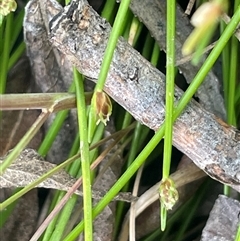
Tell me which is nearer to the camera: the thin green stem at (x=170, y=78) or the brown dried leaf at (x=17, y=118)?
the thin green stem at (x=170, y=78)

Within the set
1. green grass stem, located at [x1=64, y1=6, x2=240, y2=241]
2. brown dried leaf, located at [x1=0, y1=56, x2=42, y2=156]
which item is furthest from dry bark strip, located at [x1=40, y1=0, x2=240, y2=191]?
brown dried leaf, located at [x1=0, y1=56, x2=42, y2=156]

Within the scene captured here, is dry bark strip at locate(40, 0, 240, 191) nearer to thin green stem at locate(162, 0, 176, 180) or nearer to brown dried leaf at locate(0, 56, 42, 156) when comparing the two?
thin green stem at locate(162, 0, 176, 180)

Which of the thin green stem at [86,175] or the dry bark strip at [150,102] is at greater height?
the dry bark strip at [150,102]

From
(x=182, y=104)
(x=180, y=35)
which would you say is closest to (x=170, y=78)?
(x=182, y=104)

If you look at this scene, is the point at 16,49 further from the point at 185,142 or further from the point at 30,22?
the point at 185,142

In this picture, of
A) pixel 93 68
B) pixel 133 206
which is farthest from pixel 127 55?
pixel 133 206

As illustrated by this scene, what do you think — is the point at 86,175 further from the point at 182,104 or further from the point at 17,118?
the point at 17,118

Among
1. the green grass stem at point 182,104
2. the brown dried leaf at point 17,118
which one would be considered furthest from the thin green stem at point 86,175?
the brown dried leaf at point 17,118

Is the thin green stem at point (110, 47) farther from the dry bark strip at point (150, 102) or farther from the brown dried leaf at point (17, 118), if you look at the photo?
the brown dried leaf at point (17, 118)
